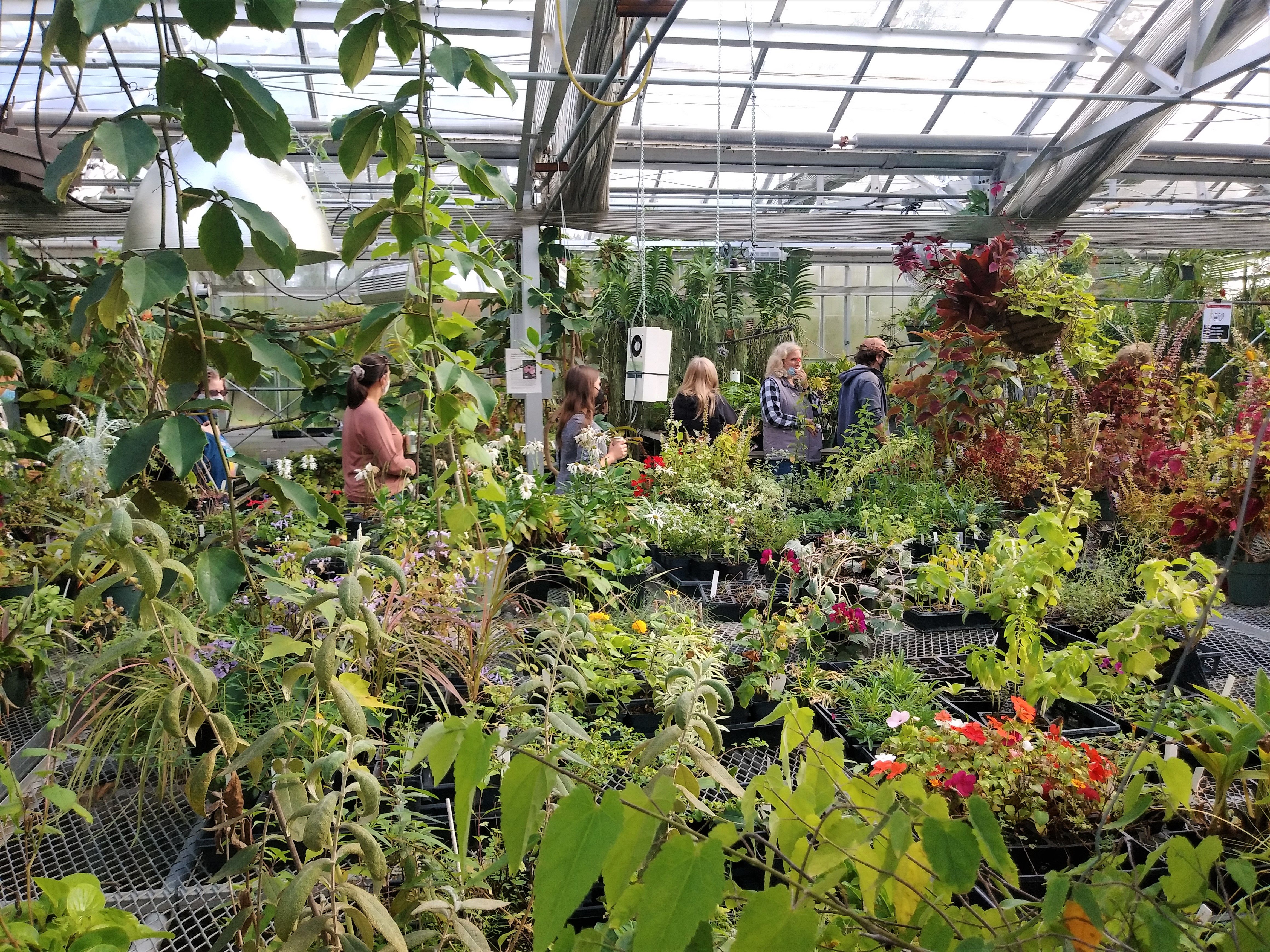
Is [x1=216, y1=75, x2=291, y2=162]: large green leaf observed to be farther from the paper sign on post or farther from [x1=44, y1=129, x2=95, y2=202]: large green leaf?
the paper sign on post

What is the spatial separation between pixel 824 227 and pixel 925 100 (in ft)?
3.96

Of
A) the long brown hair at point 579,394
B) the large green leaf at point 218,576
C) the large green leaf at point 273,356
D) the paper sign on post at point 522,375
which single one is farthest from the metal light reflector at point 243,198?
the paper sign on post at point 522,375

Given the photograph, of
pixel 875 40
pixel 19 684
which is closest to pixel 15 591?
pixel 19 684

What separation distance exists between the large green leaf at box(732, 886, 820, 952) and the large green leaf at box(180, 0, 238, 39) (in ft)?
3.59

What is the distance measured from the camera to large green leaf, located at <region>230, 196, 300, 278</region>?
1.21 metres

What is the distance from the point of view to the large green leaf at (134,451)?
110 centimetres

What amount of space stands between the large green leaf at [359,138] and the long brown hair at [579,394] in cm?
278

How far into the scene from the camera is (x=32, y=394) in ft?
15.9

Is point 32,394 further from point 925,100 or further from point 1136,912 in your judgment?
point 925,100

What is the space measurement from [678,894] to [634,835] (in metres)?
0.07

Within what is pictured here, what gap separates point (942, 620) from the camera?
295 centimetres

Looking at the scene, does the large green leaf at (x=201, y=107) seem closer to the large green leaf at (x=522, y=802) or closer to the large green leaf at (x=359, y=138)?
the large green leaf at (x=359, y=138)

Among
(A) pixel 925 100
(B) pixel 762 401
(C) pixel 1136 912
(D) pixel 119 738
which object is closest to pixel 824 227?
(A) pixel 925 100

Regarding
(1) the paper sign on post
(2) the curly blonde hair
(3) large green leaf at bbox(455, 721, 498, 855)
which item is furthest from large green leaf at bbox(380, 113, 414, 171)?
(2) the curly blonde hair
